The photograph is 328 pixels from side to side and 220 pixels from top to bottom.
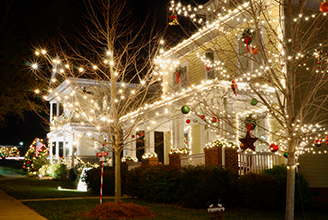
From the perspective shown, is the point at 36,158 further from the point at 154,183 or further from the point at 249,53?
the point at 249,53

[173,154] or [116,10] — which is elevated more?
[116,10]

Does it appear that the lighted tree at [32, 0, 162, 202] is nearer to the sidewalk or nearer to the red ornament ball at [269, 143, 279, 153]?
the sidewalk

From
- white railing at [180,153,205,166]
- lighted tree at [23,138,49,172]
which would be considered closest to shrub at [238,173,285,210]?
white railing at [180,153,205,166]

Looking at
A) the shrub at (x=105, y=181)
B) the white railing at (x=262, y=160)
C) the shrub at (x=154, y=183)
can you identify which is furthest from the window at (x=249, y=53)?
the shrub at (x=105, y=181)

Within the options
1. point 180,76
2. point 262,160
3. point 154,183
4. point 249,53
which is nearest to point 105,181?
point 154,183

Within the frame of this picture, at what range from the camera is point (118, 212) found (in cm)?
923

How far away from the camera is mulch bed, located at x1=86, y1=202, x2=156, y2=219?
357 inches

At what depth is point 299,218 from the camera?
31.7 feet

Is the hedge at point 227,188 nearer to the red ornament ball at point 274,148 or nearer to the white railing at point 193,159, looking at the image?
the white railing at point 193,159

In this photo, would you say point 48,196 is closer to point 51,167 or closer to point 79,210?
point 79,210

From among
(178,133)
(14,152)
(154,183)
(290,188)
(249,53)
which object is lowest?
(154,183)

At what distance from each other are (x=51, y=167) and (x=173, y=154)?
46.1 ft

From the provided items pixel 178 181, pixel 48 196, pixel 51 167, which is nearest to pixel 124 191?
pixel 48 196

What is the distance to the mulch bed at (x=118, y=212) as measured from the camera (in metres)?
9.08
